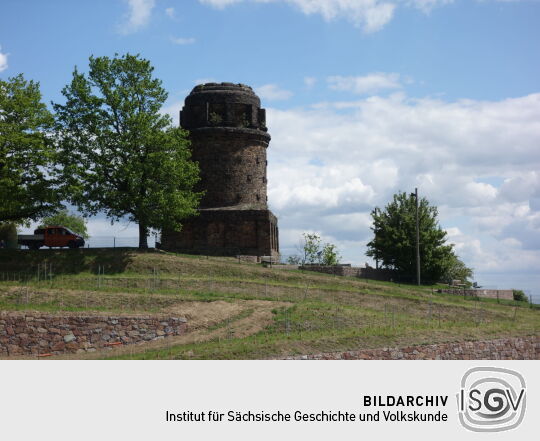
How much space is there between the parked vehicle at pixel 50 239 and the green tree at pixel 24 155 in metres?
1.36

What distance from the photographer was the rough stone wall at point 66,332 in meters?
28.8

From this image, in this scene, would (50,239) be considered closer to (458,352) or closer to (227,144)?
(227,144)

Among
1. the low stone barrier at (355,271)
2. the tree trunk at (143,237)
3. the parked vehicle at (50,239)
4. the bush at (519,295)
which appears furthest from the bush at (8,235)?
the bush at (519,295)

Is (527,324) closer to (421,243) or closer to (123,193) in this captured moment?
(421,243)

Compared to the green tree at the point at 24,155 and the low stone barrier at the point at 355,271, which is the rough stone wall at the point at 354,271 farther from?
the green tree at the point at 24,155

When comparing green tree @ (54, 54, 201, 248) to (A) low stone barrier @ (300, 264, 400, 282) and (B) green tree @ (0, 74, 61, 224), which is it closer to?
(B) green tree @ (0, 74, 61, 224)

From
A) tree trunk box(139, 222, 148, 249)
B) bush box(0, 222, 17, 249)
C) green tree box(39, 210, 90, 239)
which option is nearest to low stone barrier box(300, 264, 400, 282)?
tree trunk box(139, 222, 148, 249)

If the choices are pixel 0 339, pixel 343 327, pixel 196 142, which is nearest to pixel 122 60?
pixel 196 142

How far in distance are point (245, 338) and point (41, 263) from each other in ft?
60.5

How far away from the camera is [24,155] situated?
141 ft

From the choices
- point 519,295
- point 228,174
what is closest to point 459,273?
point 519,295

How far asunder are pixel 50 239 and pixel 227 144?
1692cm

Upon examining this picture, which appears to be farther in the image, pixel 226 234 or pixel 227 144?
pixel 227 144

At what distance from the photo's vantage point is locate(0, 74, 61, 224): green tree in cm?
4175
